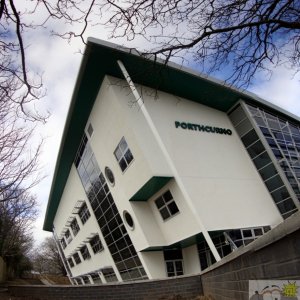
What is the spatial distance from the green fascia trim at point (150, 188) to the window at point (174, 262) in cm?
392

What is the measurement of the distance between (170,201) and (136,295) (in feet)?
33.2

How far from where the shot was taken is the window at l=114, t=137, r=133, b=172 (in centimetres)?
2278

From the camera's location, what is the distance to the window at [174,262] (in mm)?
23969

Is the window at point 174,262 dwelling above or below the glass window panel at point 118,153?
below

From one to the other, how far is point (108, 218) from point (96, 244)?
24.3 feet

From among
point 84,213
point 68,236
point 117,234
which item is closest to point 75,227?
point 84,213

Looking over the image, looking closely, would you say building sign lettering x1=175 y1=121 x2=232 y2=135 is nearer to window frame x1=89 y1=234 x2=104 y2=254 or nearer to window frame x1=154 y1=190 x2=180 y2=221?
window frame x1=154 y1=190 x2=180 y2=221

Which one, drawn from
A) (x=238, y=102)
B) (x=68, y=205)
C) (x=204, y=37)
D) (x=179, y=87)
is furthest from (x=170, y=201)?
(x=68, y=205)

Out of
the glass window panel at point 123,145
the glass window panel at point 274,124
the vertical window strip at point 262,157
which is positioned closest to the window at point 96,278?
the glass window panel at point 123,145

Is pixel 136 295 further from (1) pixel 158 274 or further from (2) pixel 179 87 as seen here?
(2) pixel 179 87

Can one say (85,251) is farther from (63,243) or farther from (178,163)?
(178,163)

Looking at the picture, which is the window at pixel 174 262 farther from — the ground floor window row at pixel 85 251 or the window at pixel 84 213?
the window at pixel 84 213

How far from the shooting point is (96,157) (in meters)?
27.3

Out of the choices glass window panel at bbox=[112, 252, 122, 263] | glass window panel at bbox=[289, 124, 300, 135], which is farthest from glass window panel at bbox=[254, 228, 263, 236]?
glass window panel at bbox=[112, 252, 122, 263]
